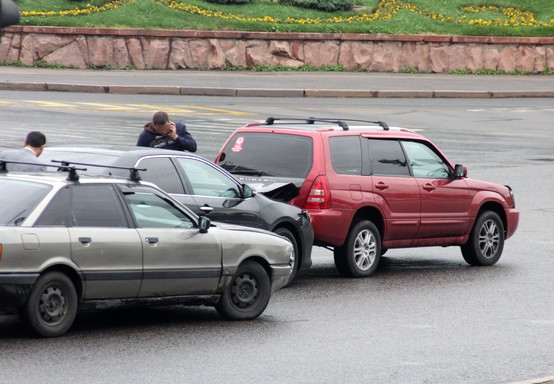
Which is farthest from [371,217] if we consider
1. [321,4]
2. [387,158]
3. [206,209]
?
[321,4]

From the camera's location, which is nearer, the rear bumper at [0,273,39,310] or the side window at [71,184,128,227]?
the rear bumper at [0,273,39,310]

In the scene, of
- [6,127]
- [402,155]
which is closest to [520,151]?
[6,127]

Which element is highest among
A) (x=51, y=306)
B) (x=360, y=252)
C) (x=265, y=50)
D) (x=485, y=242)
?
(x=265, y=50)

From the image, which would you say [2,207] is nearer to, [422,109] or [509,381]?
[509,381]

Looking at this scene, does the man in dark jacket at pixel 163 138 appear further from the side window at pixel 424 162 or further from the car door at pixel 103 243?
the car door at pixel 103 243

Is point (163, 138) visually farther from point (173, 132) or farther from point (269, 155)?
point (269, 155)

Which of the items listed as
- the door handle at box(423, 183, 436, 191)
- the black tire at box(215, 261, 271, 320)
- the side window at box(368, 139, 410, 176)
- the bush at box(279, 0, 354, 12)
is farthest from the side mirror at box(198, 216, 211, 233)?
the bush at box(279, 0, 354, 12)

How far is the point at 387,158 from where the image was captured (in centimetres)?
1452

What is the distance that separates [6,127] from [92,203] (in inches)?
669

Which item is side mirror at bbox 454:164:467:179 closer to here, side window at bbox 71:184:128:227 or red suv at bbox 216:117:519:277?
red suv at bbox 216:117:519:277

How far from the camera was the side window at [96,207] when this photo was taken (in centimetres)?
1012

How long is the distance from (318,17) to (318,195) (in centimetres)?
3052

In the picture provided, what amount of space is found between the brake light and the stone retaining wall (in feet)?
81.4

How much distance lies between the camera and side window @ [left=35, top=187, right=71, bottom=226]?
984 cm
